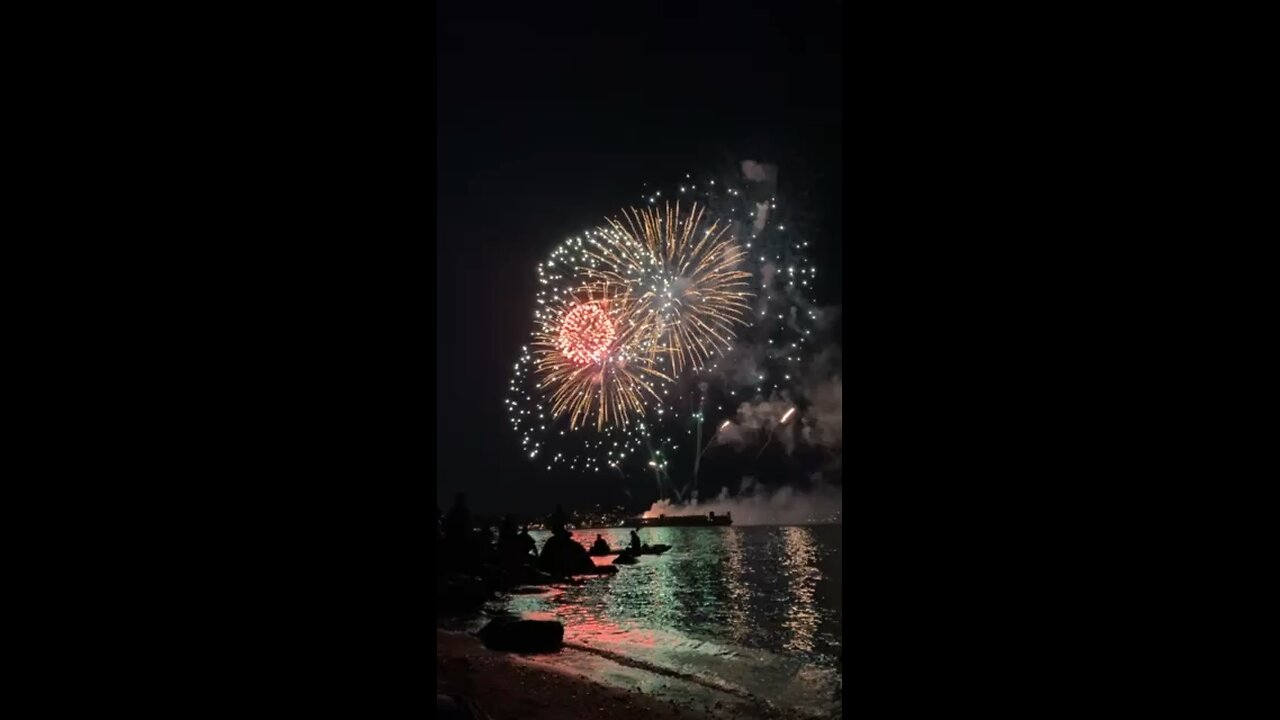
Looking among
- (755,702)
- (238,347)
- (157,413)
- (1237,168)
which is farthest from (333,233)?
(755,702)

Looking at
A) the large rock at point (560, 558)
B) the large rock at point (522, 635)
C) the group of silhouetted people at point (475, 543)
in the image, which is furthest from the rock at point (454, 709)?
the large rock at point (560, 558)

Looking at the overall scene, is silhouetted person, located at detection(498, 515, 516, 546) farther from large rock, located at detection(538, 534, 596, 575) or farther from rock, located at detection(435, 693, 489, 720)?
rock, located at detection(435, 693, 489, 720)

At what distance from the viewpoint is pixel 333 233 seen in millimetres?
2160

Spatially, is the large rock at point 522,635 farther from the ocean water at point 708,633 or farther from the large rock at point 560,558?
the large rock at point 560,558

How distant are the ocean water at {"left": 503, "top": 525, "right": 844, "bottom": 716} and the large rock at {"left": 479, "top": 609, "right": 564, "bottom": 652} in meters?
0.40

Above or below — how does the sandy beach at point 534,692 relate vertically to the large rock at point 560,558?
above

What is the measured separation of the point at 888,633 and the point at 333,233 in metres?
2.30

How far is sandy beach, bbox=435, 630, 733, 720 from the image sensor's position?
26.4 ft

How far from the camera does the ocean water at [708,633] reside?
12727mm

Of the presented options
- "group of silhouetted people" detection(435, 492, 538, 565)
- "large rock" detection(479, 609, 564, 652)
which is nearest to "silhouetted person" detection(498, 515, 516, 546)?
"group of silhouetted people" detection(435, 492, 538, 565)

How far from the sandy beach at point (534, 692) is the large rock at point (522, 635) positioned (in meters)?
0.38

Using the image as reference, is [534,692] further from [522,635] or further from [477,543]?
[477,543]

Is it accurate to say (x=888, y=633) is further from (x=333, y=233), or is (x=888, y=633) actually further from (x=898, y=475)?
(x=333, y=233)

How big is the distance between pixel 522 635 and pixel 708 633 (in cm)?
1058
